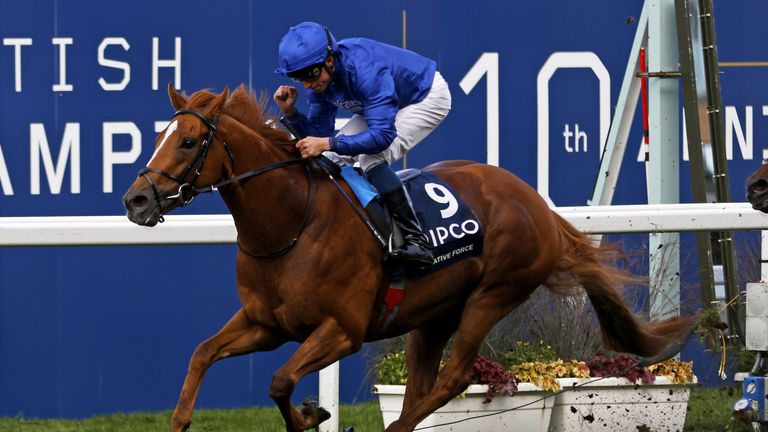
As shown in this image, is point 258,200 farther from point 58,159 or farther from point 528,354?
point 58,159

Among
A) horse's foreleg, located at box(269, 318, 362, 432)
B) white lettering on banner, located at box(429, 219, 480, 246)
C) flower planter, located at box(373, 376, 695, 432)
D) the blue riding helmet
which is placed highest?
the blue riding helmet

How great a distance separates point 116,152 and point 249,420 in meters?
1.57

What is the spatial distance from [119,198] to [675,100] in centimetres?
286

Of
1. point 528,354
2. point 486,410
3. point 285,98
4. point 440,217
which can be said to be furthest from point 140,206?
point 528,354

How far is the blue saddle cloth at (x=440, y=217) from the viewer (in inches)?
196

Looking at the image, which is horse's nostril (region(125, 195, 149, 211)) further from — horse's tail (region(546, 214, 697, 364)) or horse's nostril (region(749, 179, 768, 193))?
horse's nostril (region(749, 179, 768, 193))

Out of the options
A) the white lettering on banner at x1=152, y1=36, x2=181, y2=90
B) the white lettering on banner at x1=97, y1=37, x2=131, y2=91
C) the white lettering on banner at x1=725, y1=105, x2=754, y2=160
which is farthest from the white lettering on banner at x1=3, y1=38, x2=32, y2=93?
the white lettering on banner at x1=725, y1=105, x2=754, y2=160

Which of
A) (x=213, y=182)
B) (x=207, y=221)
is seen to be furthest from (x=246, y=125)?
(x=207, y=221)

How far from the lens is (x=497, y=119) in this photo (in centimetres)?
737

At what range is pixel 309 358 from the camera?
15.0 ft

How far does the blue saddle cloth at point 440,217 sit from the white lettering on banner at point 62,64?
2.72m

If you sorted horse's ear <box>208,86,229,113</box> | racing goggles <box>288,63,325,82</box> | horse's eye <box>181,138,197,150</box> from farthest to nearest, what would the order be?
racing goggles <box>288,63,325,82</box>
horse's ear <box>208,86,229,113</box>
horse's eye <box>181,138,197,150</box>

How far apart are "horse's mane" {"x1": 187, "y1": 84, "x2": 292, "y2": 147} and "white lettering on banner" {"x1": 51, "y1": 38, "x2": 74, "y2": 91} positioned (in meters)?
2.57

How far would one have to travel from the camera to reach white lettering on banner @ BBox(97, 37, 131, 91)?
719 centimetres
